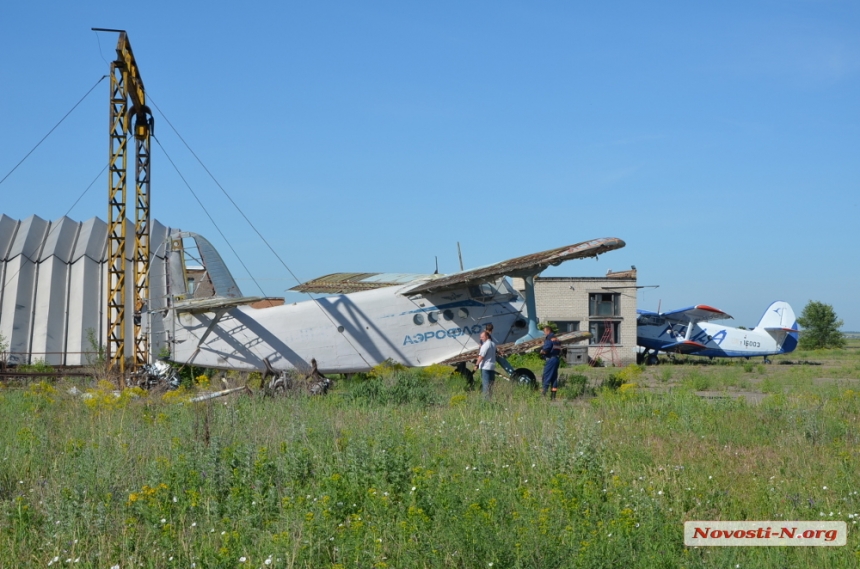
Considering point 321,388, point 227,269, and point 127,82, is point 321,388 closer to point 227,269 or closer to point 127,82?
point 227,269

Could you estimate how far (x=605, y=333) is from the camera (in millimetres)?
39406

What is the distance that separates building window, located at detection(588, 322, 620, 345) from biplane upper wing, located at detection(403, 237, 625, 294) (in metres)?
21.3

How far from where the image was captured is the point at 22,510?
620 centimetres

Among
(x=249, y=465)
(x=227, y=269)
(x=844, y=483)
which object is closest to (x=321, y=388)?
(x=227, y=269)

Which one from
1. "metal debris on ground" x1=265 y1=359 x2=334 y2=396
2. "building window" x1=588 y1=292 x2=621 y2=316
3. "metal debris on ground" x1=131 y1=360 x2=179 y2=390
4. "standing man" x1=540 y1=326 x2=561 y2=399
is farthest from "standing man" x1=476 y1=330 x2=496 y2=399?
"building window" x1=588 y1=292 x2=621 y2=316

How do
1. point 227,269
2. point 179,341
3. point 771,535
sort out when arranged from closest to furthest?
point 771,535
point 179,341
point 227,269

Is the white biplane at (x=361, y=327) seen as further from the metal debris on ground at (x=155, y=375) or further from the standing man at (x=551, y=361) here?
the standing man at (x=551, y=361)

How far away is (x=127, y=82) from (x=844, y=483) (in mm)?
21482

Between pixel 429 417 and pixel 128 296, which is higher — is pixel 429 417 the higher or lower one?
the lower one
